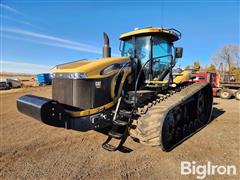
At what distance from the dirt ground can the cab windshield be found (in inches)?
81.0

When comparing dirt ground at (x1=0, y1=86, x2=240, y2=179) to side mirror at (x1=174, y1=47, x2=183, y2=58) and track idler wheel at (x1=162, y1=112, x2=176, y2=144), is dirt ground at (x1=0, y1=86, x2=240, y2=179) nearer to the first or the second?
track idler wheel at (x1=162, y1=112, x2=176, y2=144)

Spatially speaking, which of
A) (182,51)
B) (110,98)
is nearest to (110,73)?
(110,98)

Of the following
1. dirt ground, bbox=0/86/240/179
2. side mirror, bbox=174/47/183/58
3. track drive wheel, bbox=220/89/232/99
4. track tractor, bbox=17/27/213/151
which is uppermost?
side mirror, bbox=174/47/183/58

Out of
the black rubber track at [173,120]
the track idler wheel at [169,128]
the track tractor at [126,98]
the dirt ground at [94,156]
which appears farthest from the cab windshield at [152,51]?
the dirt ground at [94,156]

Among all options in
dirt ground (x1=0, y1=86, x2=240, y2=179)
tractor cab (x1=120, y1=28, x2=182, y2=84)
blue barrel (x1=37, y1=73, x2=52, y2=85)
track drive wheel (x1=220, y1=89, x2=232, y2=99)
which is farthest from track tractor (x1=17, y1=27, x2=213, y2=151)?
blue barrel (x1=37, y1=73, x2=52, y2=85)

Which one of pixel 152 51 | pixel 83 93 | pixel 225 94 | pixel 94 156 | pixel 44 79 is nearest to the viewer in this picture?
pixel 83 93

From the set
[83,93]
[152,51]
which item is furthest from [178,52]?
[83,93]

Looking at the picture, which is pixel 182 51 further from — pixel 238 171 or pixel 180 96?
pixel 238 171

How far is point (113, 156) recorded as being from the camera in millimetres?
4062

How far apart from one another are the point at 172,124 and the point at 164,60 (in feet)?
6.51

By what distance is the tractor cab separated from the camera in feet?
16.7

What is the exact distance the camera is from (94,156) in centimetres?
406

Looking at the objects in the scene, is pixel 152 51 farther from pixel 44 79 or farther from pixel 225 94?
pixel 44 79

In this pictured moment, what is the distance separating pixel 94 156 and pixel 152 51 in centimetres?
303
